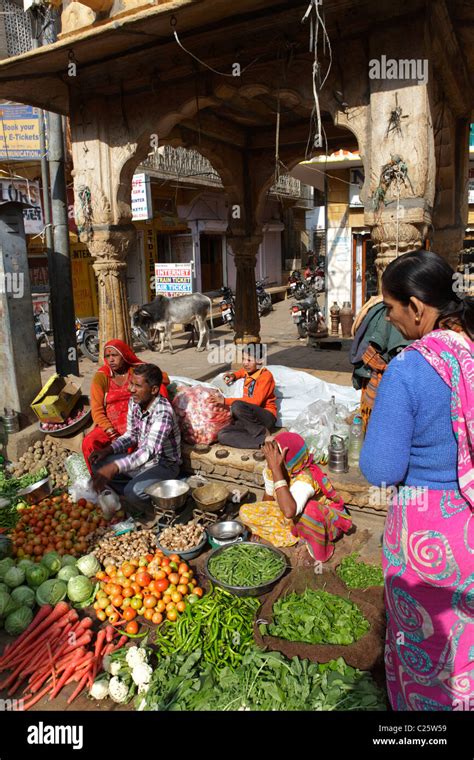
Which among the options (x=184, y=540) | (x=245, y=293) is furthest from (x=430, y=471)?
(x=245, y=293)

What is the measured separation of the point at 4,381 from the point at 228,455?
114 inches

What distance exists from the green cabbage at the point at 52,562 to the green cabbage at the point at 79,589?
25 centimetres

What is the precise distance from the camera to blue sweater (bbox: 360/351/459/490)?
5.36 ft

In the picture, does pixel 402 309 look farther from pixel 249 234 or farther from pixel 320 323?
pixel 320 323

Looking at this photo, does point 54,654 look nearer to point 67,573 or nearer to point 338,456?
point 67,573

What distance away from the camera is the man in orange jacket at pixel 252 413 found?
522 cm

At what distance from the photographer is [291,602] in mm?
3213

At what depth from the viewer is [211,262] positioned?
778 inches

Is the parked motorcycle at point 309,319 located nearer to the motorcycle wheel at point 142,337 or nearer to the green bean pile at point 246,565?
the motorcycle wheel at point 142,337

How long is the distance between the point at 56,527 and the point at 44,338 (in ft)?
26.1

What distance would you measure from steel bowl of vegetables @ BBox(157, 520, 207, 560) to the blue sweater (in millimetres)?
2490

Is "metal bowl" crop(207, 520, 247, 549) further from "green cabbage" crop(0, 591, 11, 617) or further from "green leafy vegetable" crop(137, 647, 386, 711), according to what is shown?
"green cabbage" crop(0, 591, 11, 617)

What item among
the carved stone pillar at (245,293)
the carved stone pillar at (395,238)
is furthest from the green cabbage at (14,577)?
the carved stone pillar at (245,293)

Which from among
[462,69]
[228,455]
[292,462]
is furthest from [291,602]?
[462,69]
